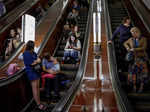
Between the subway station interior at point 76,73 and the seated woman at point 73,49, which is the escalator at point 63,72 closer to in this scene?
the subway station interior at point 76,73

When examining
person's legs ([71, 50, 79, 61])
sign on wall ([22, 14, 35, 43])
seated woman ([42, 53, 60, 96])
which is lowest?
seated woman ([42, 53, 60, 96])

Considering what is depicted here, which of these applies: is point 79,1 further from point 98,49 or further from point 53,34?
point 98,49

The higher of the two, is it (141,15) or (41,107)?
(141,15)

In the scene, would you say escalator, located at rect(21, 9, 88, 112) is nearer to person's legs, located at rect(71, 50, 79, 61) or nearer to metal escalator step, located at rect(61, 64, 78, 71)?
metal escalator step, located at rect(61, 64, 78, 71)

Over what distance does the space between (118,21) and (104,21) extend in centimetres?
86

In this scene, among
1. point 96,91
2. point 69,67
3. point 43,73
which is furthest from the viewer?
point 69,67

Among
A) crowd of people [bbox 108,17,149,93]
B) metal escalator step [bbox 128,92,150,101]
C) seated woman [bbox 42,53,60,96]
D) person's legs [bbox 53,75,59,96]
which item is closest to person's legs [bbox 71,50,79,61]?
seated woman [bbox 42,53,60,96]

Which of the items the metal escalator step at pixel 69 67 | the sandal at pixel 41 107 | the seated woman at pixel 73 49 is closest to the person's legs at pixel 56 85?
the sandal at pixel 41 107

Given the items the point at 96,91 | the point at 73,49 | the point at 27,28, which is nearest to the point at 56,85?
the point at 96,91

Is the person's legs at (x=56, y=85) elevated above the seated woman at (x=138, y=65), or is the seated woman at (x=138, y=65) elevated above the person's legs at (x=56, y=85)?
the seated woman at (x=138, y=65)

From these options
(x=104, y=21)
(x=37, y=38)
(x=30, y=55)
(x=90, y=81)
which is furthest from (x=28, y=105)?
(x=104, y=21)

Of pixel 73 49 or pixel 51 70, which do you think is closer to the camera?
pixel 51 70

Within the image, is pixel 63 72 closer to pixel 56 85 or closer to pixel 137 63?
pixel 56 85

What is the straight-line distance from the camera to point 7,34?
286 inches
